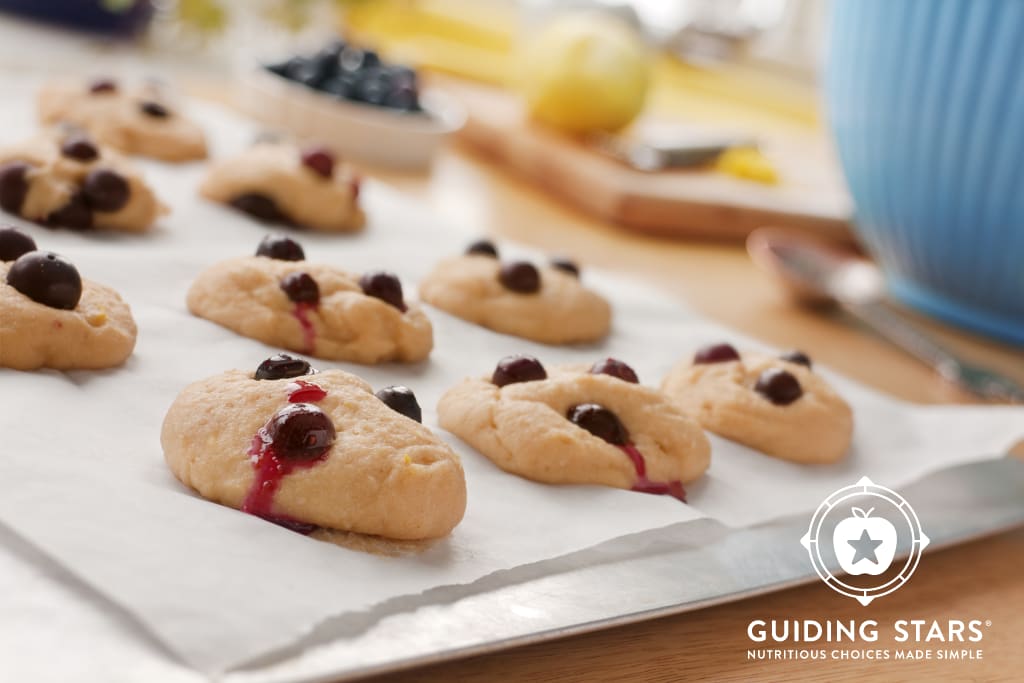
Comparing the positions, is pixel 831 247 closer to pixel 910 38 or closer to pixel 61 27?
pixel 910 38

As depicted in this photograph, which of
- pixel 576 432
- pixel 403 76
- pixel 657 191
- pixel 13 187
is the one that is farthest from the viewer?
pixel 403 76

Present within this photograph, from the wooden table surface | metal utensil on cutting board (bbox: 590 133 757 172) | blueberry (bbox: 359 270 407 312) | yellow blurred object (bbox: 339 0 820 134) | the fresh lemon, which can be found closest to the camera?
the wooden table surface

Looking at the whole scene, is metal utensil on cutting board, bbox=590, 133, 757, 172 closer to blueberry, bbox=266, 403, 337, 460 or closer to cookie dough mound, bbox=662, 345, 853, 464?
cookie dough mound, bbox=662, 345, 853, 464

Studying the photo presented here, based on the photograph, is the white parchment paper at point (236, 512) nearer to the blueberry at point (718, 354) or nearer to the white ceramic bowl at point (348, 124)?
the blueberry at point (718, 354)

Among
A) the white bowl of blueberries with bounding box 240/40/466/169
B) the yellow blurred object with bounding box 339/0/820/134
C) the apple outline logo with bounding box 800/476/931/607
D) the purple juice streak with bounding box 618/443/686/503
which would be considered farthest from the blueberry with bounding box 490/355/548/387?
the yellow blurred object with bounding box 339/0/820/134

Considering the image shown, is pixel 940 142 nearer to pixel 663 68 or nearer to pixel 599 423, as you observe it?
pixel 599 423

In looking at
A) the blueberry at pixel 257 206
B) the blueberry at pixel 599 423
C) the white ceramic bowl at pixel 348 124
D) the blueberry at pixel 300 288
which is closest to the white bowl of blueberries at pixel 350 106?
the white ceramic bowl at pixel 348 124

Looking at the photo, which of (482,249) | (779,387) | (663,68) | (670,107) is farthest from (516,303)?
(663,68)
